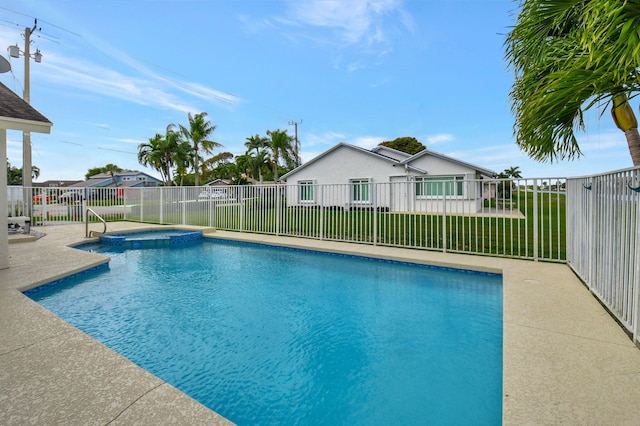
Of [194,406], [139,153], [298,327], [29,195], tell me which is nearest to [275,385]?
[194,406]

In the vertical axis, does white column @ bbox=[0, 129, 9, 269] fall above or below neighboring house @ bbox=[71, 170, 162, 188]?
below

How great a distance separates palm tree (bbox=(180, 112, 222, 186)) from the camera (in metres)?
31.3

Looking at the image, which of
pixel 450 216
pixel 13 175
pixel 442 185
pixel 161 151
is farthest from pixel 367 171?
pixel 13 175

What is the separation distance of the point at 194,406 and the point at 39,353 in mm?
1770

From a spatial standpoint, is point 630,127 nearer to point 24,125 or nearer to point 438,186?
point 438,186

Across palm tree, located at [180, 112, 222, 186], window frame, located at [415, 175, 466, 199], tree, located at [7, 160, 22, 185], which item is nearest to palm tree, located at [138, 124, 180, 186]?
palm tree, located at [180, 112, 222, 186]

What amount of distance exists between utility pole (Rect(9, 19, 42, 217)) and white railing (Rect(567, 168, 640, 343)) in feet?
58.9

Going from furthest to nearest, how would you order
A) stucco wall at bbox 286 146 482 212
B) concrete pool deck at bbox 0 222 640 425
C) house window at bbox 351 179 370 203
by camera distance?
stucco wall at bbox 286 146 482 212 < house window at bbox 351 179 370 203 < concrete pool deck at bbox 0 222 640 425

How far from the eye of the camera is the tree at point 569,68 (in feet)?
9.69

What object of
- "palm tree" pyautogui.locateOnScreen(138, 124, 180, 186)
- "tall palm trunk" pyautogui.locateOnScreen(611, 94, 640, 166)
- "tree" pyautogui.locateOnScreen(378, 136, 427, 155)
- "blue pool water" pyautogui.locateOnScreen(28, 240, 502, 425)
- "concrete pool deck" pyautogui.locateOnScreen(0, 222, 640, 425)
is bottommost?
"blue pool water" pyautogui.locateOnScreen(28, 240, 502, 425)

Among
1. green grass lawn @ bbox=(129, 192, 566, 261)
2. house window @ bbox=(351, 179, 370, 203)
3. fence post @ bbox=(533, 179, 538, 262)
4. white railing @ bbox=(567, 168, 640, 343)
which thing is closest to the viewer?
white railing @ bbox=(567, 168, 640, 343)

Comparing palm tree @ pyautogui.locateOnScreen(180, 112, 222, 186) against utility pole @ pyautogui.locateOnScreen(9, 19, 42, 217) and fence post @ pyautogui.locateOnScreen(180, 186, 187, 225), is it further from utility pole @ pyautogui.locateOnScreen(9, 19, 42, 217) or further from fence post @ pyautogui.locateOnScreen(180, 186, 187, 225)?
fence post @ pyautogui.locateOnScreen(180, 186, 187, 225)

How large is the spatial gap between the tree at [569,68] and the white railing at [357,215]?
43.3 inches

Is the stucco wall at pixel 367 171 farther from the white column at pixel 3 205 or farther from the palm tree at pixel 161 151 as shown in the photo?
the palm tree at pixel 161 151
